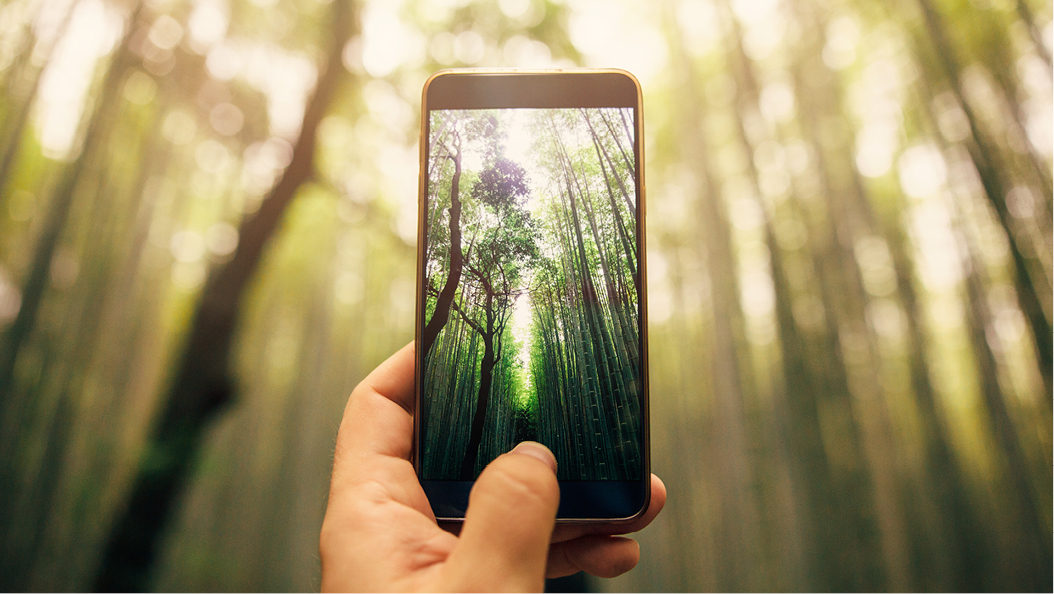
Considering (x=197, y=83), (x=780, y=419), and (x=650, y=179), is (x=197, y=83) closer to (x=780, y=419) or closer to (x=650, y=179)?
(x=650, y=179)

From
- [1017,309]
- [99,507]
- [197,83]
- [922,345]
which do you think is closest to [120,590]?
[99,507]

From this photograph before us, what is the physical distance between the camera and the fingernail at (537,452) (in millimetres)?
638

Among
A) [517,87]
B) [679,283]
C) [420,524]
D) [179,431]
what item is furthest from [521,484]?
[679,283]

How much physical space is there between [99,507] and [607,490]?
3.82 metres

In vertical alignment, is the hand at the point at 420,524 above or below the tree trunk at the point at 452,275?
below

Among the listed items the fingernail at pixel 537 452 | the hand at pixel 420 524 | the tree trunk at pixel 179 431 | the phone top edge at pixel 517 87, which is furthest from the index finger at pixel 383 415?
the tree trunk at pixel 179 431

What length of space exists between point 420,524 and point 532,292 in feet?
1.40

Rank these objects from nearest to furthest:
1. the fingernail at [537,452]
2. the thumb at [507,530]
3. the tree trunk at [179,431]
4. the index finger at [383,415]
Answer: the thumb at [507,530] → the fingernail at [537,452] → the index finger at [383,415] → the tree trunk at [179,431]

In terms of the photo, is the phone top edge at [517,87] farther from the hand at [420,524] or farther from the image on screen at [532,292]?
the hand at [420,524]

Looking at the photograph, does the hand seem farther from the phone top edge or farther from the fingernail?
the phone top edge

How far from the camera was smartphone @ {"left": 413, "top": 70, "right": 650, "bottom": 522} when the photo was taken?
715 millimetres

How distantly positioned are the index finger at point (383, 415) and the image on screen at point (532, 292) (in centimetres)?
9

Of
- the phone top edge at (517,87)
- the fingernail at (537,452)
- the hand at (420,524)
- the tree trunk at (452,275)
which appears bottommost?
the hand at (420,524)

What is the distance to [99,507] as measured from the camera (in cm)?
273
